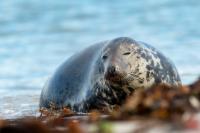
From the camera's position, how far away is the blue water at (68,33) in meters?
8.55

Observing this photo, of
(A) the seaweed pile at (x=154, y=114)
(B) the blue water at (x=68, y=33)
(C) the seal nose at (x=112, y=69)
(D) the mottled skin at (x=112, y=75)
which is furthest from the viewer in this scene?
(B) the blue water at (x=68, y=33)

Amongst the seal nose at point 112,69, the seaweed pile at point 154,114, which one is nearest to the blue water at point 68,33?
the seal nose at point 112,69

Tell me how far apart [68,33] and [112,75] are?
27.5ft

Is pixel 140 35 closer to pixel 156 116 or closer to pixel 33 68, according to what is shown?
pixel 33 68

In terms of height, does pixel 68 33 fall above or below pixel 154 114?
above

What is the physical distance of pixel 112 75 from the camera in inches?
239

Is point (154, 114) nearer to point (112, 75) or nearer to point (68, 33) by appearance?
point (112, 75)

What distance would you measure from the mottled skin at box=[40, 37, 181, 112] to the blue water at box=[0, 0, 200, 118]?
1.49 ft

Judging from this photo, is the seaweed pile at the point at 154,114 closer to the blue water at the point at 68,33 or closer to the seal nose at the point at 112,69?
the seal nose at the point at 112,69

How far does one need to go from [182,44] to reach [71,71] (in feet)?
15.2

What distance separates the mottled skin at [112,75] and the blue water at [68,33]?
453 millimetres

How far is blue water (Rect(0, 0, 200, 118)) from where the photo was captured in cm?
Answer: 855

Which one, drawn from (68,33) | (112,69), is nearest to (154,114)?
(112,69)

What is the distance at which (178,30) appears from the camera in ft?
43.2
